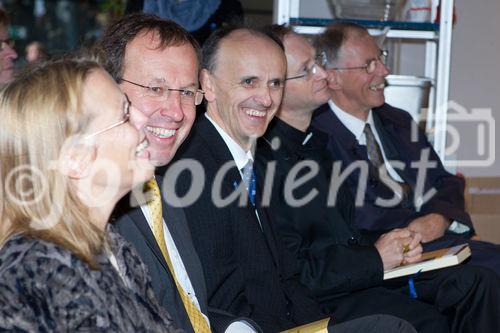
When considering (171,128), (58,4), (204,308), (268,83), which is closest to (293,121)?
(268,83)

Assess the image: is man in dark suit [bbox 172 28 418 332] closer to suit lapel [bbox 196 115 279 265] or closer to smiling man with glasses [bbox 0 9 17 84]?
suit lapel [bbox 196 115 279 265]

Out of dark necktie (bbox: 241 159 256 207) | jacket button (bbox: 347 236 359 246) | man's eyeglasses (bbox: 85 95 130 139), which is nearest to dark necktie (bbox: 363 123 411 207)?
jacket button (bbox: 347 236 359 246)

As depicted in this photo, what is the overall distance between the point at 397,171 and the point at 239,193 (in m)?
1.26

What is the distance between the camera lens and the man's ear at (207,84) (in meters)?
2.60

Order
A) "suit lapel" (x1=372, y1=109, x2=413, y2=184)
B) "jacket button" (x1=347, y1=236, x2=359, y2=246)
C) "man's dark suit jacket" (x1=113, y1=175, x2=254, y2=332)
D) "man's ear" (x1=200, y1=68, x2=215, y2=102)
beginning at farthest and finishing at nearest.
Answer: "suit lapel" (x1=372, y1=109, x2=413, y2=184) → "jacket button" (x1=347, y1=236, x2=359, y2=246) → "man's ear" (x1=200, y1=68, x2=215, y2=102) → "man's dark suit jacket" (x1=113, y1=175, x2=254, y2=332)

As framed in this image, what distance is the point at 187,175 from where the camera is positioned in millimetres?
2289

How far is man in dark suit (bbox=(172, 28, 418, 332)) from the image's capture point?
223 centimetres

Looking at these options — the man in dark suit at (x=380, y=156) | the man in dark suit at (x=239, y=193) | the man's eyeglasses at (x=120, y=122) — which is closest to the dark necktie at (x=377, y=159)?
the man in dark suit at (x=380, y=156)

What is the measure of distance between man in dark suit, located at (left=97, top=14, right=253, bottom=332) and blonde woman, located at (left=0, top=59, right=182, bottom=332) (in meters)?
0.32

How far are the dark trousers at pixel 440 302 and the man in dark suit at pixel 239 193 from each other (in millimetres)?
244

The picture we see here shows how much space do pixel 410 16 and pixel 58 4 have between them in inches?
454

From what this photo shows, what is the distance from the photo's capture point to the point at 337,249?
2684mm

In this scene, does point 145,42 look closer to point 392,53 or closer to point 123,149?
point 123,149

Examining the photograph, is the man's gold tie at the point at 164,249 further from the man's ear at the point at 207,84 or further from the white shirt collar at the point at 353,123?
the white shirt collar at the point at 353,123
